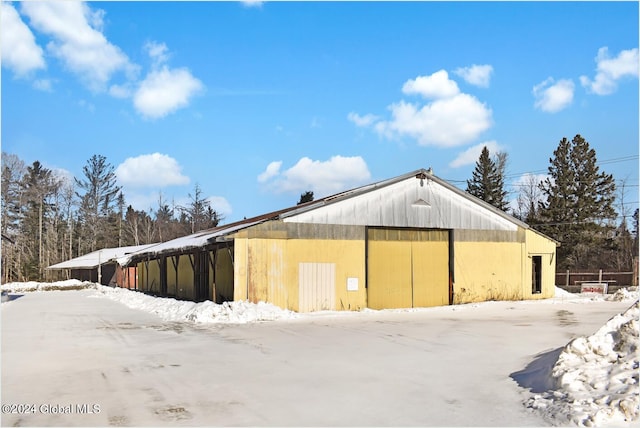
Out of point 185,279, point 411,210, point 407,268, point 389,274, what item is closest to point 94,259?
point 185,279

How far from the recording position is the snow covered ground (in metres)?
Answer: 6.92

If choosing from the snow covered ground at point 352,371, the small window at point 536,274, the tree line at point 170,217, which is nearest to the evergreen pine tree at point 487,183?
the tree line at point 170,217

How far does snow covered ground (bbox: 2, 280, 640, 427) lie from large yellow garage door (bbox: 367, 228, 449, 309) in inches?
244

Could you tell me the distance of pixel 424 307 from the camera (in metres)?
Answer: 25.5

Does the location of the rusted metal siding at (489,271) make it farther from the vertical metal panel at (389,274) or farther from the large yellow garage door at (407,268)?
the vertical metal panel at (389,274)

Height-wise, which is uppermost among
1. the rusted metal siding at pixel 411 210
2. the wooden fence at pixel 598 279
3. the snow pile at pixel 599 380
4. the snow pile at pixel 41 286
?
the rusted metal siding at pixel 411 210

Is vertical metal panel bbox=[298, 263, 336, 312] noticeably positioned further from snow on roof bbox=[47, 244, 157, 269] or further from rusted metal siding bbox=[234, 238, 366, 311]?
snow on roof bbox=[47, 244, 157, 269]

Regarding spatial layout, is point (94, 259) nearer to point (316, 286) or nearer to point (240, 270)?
point (240, 270)

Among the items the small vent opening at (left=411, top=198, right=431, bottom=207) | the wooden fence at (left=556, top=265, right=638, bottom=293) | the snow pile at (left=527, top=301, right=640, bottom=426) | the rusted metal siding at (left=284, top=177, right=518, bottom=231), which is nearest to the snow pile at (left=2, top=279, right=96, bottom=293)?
the rusted metal siding at (left=284, top=177, right=518, bottom=231)

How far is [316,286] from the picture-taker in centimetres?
2322

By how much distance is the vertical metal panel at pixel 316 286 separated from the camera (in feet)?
75.2

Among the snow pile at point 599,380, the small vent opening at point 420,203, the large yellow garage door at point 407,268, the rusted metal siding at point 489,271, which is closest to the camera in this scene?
the snow pile at point 599,380

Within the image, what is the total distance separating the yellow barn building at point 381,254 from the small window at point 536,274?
54 mm

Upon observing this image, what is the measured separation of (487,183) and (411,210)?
36257 millimetres
